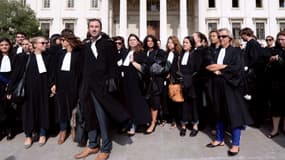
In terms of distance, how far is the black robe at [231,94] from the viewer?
4.18 metres

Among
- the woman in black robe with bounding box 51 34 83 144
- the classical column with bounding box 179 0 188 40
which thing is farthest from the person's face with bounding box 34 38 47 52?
the classical column with bounding box 179 0 188 40

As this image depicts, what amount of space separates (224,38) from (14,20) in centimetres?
2794

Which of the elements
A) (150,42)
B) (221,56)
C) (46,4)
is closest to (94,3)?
(46,4)

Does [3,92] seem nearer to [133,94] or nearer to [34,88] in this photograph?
[34,88]

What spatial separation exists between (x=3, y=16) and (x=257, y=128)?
2859 centimetres

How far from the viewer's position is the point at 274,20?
3512cm

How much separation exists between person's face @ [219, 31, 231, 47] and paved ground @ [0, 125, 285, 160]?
84.9 inches

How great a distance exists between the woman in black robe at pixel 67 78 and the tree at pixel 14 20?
950 inches

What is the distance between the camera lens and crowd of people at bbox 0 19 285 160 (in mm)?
4184

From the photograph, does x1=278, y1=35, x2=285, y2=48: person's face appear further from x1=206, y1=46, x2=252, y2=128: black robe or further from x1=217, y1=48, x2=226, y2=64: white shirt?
x1=217, y1=48, x2=226, y2=64: white shirt

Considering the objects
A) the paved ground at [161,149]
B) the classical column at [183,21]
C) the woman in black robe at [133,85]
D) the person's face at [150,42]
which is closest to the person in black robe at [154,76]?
the person's face at [150,42]

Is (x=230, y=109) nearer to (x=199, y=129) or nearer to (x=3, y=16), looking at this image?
(x=199, y=129)

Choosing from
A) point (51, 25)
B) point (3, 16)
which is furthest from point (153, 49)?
point (51, 25)

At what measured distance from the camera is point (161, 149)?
15.5 ft
